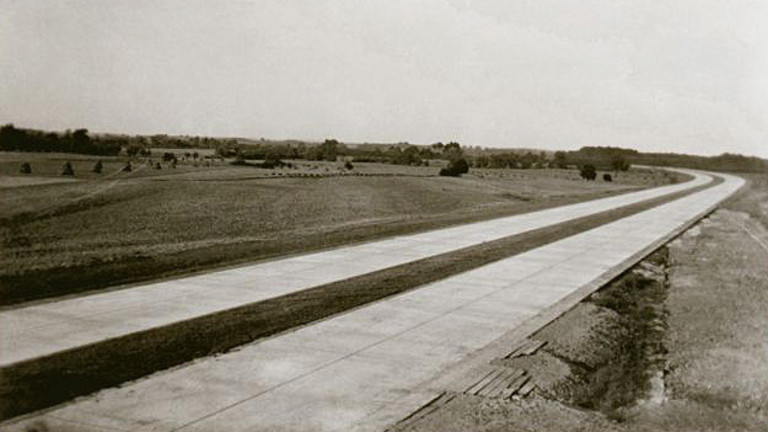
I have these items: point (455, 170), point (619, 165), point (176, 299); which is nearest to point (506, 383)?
point (176, 299)

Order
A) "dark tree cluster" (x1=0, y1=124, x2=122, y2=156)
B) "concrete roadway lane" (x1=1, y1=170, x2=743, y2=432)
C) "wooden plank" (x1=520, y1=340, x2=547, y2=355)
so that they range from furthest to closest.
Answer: "dark tree cluster" (x1=0, y1=124, x2=122, y2=156) → "wooden plank" (x1=520, y1=340, x2=547, y2=355) → "concrete roadway lane" (x1=1, y1=170, x2=743, y2=432)

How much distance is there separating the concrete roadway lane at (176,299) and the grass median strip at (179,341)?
283 mm

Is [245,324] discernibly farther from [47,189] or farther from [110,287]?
[47,189]

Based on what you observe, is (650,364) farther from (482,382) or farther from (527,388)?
(482,382)

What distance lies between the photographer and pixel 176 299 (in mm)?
9789

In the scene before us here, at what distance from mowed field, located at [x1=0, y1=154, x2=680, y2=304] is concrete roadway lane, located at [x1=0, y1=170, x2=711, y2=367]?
0.86 metres

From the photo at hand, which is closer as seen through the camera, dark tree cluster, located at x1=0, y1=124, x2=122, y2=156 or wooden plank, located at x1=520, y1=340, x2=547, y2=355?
wooden plank, located at x1=520, y1=340, x2=547, y2=355

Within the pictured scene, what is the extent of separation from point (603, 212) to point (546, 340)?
71.5 feet

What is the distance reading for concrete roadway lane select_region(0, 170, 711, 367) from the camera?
7660 millimetres

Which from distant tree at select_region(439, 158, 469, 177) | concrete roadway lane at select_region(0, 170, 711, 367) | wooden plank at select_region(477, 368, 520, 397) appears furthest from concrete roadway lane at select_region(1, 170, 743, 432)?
distant tree at select_region(439, 158, 469, 177)

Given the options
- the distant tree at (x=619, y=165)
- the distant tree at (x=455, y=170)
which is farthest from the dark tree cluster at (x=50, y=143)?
the distant tree at (x=619, y=165)

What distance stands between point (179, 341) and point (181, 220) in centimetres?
1237

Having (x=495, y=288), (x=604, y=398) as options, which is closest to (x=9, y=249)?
(x=495, y=288)

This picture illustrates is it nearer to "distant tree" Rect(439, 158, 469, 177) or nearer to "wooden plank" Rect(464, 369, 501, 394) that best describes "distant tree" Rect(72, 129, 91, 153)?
"distant tree" Rect(439, 158, 469, 177)
